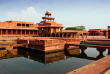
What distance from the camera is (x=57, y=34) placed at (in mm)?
39688

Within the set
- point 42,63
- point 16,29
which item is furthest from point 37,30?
point 42,63

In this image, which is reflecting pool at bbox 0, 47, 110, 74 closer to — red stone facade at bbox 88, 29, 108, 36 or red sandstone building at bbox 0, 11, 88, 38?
red sandstone building at bbox 0, 11, 88, 38

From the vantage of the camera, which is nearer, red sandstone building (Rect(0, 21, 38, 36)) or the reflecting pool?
the reflecting pool

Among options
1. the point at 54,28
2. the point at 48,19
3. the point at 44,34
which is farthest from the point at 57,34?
the point at 48,19

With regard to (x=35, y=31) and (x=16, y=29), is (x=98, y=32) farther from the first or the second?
(x=16, y=29)

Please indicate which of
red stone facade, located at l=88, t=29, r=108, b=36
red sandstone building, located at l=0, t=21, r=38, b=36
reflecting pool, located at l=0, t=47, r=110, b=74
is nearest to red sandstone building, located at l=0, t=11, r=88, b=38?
red sandstone building, located at l=0, t=21, r=38, b=36

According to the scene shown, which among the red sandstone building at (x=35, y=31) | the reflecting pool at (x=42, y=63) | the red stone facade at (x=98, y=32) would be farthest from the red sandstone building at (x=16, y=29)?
the red stone facade at (x=98, y=32)

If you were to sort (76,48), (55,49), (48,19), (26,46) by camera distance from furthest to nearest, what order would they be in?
(48,19) → (76,48) → (26,46) → (55,49)

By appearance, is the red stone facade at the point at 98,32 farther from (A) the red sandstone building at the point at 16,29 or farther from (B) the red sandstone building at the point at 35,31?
(A) the red sandstone building at the point at 16,29

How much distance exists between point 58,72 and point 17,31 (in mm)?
32578

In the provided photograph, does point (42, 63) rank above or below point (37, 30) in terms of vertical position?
below

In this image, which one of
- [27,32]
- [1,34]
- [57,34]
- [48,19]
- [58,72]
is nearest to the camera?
[58,72]

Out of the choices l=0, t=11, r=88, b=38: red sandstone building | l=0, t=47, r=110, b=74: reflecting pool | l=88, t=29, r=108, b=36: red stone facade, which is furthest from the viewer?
l=88, t=29, r=108, b=36: red stone facade

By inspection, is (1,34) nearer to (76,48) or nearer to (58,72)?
(76,48)
